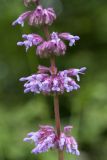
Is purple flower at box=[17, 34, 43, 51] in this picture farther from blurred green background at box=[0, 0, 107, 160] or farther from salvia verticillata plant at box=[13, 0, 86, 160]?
blurred green background at box=[0, 0, 107, 160]

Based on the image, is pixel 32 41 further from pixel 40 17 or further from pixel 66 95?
pixel 66 95

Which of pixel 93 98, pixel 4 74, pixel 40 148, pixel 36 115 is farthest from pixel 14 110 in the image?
pixel 40 148

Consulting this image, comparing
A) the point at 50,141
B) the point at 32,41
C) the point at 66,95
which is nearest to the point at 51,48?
the point at 32,41

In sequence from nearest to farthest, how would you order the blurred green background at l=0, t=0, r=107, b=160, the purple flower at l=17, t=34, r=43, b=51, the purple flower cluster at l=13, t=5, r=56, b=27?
the purple flower cluster at l=13, t=5, r=56, b=27 < the purple flower at l=17, t=34, r=43, b=51 < the blurred green background at l=0, t=0, r=107, b=160

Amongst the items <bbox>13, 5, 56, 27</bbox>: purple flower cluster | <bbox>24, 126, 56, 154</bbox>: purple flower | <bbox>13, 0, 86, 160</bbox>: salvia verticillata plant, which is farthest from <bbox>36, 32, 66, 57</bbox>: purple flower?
<bbox>24, 126, 56, 154</bbox>: purple flower

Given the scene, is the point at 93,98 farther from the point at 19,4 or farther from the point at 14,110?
the point at 19,4

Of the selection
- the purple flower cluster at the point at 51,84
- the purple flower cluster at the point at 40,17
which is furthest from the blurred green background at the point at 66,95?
the purple flower cluster at the point at 40,17
